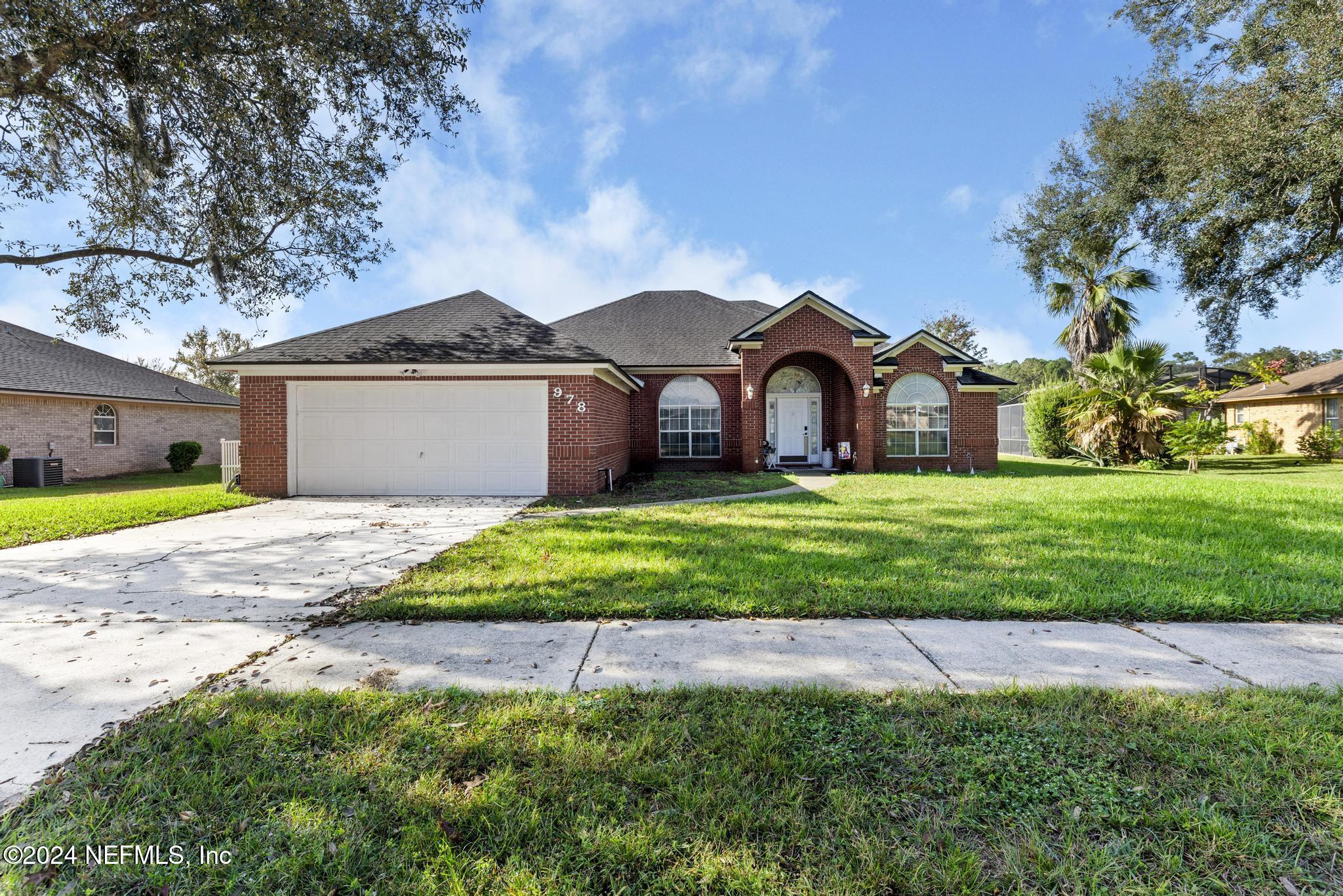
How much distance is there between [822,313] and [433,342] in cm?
1024

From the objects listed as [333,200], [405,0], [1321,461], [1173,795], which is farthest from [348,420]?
[1321,461]

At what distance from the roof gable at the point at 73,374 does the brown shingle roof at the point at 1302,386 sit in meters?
41.5

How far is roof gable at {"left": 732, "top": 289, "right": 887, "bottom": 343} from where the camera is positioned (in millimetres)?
15203

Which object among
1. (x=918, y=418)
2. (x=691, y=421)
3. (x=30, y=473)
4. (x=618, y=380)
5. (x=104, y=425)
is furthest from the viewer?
(x=104, y=425)

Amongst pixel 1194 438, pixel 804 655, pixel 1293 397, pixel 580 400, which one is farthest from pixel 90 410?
pixel 1293 397

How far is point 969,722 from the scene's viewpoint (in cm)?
262

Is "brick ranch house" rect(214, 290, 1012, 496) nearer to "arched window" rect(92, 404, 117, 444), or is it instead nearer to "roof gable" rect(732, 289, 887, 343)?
"roof gable" rect(732, 289, 887, 343)

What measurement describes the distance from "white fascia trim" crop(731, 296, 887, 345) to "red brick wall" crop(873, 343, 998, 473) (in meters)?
2.14

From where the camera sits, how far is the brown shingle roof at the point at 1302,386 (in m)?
20.6

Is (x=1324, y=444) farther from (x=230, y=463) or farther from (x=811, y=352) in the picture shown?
(x=230, y=463)

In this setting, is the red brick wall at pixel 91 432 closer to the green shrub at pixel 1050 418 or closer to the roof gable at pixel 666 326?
the roof gable at pixel 666 326

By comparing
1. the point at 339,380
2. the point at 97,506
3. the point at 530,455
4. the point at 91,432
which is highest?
the point at 339,380

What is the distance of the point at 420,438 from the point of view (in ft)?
37.7

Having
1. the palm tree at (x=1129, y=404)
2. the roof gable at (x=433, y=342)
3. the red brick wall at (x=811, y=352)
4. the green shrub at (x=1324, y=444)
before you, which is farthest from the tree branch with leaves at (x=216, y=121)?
the green shrub at (x=1324, y=444)
